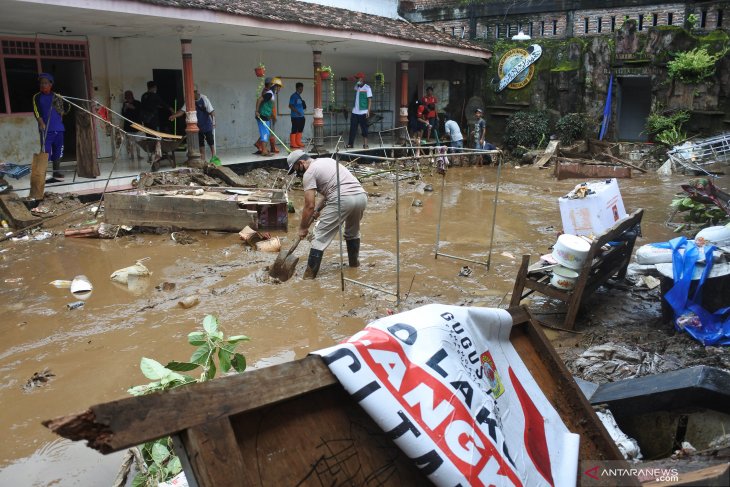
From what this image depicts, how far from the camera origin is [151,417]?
1503mm

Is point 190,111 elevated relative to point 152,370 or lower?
elevated

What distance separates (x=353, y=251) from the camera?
25.0 feet

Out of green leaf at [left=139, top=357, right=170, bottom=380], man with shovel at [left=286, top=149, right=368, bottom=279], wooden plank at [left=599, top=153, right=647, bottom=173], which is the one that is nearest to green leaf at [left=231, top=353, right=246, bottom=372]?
green leaf at [left=139, top=357, right=170, bottom=380]

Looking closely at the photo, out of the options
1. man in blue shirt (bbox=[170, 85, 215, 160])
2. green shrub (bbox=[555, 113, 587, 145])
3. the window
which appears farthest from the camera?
green shrub (bbox=[555, 113, 587, 145])

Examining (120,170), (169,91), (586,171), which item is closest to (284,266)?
(120,170)

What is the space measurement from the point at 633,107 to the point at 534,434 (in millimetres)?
18595

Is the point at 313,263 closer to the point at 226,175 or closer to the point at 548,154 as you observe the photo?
the point at 226,175

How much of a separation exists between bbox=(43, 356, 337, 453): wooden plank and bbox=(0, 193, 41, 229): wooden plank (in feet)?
28.6

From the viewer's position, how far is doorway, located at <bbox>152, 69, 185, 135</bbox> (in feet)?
47.8

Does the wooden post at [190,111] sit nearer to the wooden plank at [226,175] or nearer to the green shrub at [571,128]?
the wooden plank at [226,175]

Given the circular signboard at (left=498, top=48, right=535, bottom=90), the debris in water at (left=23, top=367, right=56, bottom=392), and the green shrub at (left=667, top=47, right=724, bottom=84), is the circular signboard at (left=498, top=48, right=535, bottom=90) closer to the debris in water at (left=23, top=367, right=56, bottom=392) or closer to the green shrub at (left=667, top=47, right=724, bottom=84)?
the green shrub at (left=667, top=47, right=724, bottom=84)

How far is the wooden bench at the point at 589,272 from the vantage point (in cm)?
516

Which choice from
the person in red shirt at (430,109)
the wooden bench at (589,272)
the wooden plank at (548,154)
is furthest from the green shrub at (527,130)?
the wooden bench at (589,272)

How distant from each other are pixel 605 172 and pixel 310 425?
571 inches
